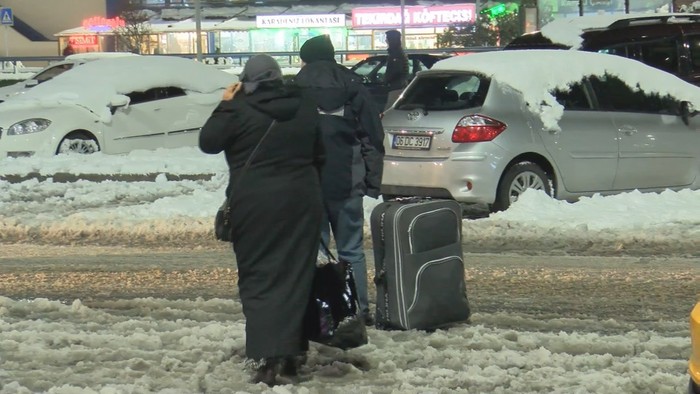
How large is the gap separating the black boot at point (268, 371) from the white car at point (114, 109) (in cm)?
1003

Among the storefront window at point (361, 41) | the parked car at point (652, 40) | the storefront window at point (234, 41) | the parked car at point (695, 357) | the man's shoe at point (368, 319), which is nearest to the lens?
the parked car at point (695, 357)

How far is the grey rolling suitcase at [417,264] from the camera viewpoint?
6352 millimetres

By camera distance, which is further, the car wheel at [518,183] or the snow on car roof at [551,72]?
the snow on car roof at [551,72]

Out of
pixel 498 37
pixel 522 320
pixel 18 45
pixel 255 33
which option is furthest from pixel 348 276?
pixel 18 45

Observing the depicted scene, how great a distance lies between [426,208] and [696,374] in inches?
106

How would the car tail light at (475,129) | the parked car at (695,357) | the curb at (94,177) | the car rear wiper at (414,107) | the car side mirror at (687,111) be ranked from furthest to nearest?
the curb at (94,177)
the car side mirror at (687,111)
the car rear wiper at (414,107)
the car tail light at (475,129)
the parked car at (695,357)

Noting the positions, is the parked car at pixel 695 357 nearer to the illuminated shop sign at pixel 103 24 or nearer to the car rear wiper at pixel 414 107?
the car rear wiper at pixel 414 107

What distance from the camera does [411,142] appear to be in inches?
414

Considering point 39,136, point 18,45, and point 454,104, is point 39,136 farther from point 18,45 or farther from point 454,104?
point 18,45

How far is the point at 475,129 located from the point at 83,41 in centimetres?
4048

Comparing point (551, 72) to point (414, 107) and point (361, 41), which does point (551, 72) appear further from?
point (361, 41)

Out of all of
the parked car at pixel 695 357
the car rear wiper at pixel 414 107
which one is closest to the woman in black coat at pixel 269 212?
the parked car at pixel 695 357

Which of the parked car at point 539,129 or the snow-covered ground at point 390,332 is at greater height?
the parked car at point 539,129

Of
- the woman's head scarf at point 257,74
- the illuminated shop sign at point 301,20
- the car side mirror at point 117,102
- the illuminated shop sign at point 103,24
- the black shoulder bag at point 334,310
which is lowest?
the black shoulder bag at point 334,310
